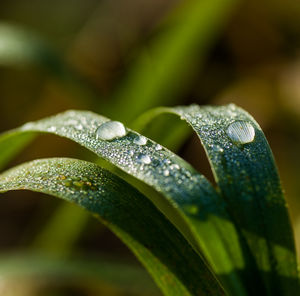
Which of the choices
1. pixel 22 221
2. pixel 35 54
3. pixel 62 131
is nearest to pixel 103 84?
pixel 22 221

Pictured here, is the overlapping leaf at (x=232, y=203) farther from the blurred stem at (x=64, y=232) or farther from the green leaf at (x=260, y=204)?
the blurred stem at (x=64, y=232)

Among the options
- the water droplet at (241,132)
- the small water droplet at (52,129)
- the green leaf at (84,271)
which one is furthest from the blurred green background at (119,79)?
the water droplet at (241,132)

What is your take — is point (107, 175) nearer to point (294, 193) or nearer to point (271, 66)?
point (294, 193)

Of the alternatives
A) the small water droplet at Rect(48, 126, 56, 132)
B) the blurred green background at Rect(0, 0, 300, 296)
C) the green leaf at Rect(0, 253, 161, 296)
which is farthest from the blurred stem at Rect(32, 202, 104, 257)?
the small water droplet at Rect(48, 126, 56, 132)

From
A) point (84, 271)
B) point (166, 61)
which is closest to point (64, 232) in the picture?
point (84, 271)

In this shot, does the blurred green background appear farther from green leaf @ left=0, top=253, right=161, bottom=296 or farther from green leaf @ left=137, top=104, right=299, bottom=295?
green leaf @ left=137, top=104, right=299, bottom=295

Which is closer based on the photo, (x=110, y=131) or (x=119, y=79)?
(x=110, y=131)

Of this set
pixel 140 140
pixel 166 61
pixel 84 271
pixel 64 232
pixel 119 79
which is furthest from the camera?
pixel 119 79

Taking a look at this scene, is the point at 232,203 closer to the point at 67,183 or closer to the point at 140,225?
the point at 140,225
